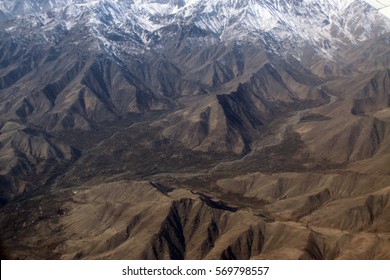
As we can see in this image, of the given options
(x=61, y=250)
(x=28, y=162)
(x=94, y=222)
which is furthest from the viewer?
(x=28, y=162)

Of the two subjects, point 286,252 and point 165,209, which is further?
point 165,209

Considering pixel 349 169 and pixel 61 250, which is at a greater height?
pixel 349 169

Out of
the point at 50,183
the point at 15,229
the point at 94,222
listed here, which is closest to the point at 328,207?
the point at 94,222

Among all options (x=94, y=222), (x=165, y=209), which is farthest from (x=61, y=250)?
(x=165, y=209)

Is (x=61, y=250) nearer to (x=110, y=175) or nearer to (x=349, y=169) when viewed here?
(x=110, y=175)

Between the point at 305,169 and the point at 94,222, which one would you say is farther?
the point at 305,169
